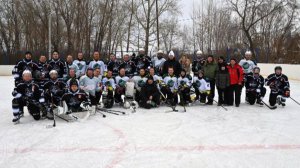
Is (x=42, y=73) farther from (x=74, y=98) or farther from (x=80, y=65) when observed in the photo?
(x=80, y=65)

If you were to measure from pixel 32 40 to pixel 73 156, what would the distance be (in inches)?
908

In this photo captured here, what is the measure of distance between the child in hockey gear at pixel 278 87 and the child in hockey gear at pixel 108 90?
3.81 m

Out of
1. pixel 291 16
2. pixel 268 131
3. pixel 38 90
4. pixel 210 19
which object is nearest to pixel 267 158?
pixel 268 131

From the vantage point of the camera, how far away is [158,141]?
14.5 ft

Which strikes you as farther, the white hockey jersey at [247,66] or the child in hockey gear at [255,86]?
the white hockey jersey at [247,66]

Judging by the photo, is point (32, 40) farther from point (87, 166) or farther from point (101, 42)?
point (87, 166)

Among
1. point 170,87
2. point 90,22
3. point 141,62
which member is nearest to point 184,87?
point 170,87

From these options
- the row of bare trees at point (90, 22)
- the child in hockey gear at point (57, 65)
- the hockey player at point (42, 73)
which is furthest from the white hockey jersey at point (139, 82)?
the row of bare trees at point (90, 22)

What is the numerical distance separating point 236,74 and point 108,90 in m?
3.14

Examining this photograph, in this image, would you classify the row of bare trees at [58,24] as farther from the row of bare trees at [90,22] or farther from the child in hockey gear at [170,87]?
the child in hockey gear at [170,87]

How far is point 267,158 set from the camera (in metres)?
3.71

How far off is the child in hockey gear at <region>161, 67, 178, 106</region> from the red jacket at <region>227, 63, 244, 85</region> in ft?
4.48

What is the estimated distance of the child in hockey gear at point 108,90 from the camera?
6.95m

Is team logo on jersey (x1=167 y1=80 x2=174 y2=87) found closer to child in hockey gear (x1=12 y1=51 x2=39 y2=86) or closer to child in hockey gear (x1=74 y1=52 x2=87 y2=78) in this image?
child in hockey gear (x1=74 y1=52 x2=87 y2=78)
